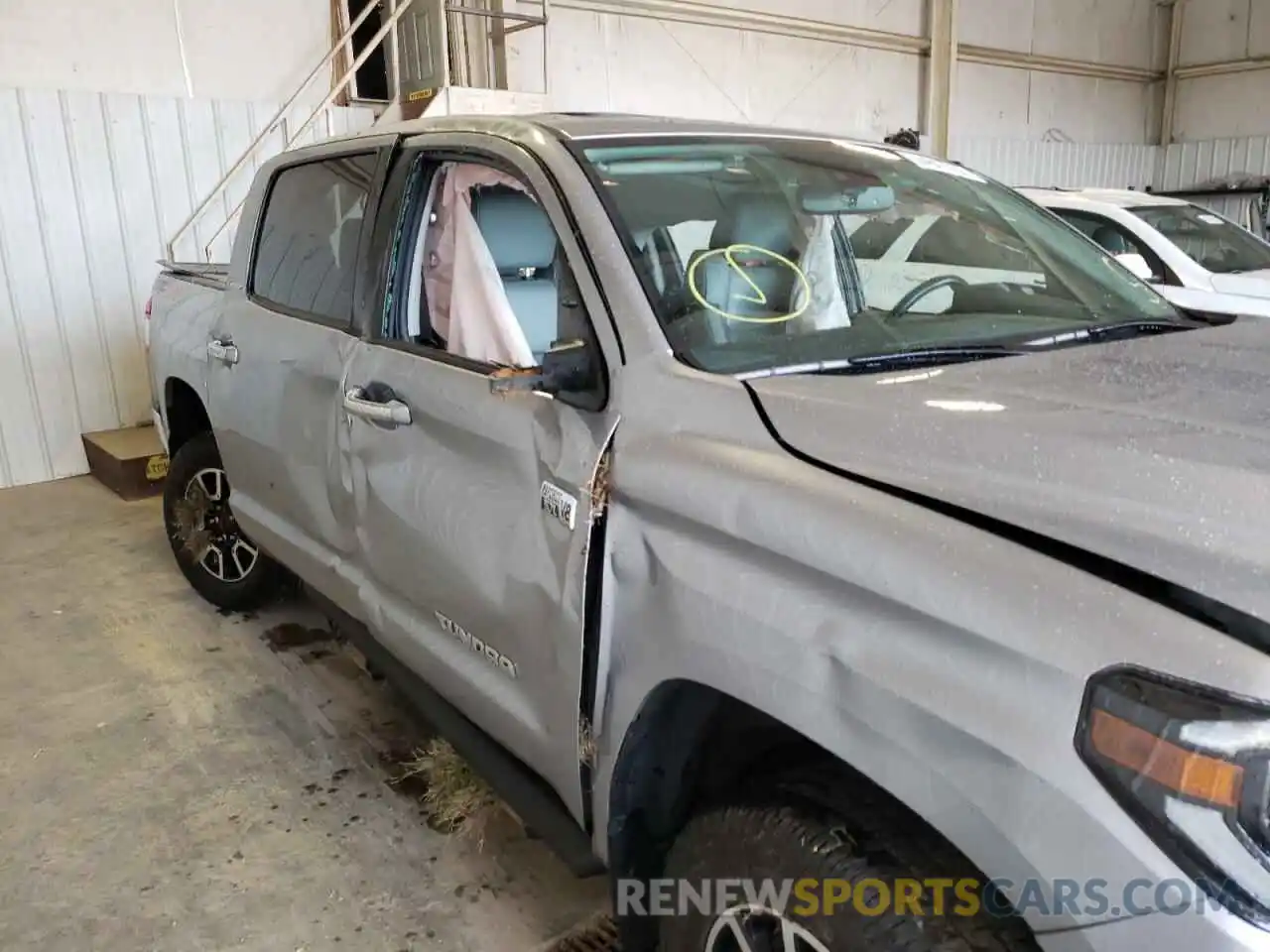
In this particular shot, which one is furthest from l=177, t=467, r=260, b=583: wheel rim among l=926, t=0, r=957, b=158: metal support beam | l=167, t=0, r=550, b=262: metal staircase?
l=926, t=0, r=957, b=158: metal support beam

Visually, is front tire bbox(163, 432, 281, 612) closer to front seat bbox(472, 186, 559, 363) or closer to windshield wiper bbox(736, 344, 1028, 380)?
front seat bbox(472, 186, 559, 363)

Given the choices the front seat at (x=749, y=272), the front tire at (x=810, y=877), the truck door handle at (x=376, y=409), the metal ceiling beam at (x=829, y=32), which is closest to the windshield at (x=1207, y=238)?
the metal ceiling beam at (x=829, y=32)

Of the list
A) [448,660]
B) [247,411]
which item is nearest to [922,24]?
[247,411]

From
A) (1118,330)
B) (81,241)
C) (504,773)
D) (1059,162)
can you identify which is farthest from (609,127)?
(1059,162)

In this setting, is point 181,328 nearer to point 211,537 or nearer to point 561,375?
point 211,537

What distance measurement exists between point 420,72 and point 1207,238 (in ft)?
20.8

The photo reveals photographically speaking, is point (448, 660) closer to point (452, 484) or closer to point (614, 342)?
point (452, 484)

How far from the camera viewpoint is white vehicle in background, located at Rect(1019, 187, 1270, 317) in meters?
6.49

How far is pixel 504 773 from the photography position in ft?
Answer: 7.23

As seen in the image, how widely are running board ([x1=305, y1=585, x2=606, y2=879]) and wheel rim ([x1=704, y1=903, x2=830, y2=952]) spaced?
0.38 m

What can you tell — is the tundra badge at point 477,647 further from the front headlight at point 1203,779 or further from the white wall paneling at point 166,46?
the white wall paneling at point 166,46

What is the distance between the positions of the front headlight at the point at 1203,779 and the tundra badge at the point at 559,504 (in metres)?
0.98

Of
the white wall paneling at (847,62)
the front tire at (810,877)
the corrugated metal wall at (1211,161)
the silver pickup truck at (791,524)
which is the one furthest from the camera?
the corrugated metal wall at (1211,161)

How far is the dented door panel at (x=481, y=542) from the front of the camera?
186cm
